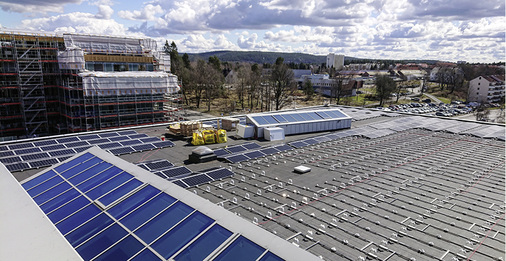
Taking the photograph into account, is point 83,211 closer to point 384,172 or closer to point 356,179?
point 356,179

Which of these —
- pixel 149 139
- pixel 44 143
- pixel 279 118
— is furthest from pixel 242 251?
pixel 279 118

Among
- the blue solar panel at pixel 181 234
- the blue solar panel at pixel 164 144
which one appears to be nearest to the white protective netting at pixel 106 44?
the blue solar panel at pixel 164 144

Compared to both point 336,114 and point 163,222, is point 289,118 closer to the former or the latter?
point 336,114

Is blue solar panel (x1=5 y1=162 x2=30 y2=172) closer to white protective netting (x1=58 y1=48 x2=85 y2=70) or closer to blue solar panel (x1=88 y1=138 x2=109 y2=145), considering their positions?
blue solar panel (x1=88 y1=138 x2=109 y2=145)

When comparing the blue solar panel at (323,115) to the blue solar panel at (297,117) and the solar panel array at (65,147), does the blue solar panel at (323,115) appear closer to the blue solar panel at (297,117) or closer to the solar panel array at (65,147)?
the blue solar panel at (297,117)

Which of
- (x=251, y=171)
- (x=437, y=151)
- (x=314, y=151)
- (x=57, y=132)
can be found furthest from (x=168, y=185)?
(x=57, y=132)
